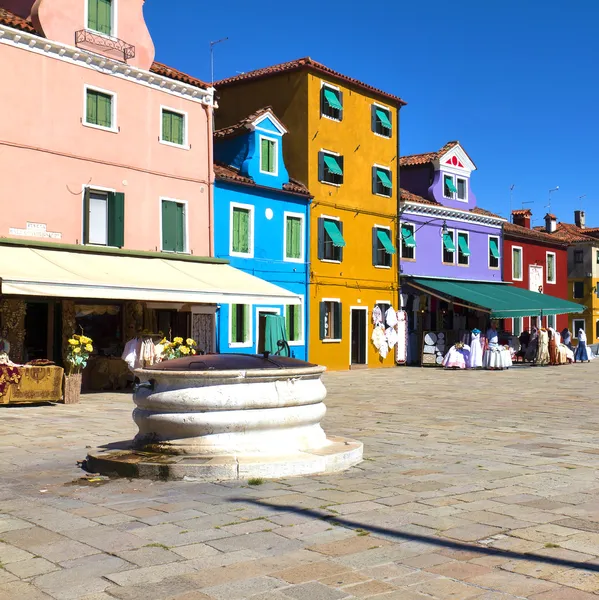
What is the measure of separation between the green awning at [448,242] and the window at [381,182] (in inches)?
152

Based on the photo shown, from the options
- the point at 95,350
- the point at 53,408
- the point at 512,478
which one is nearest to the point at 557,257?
the point at 95,350

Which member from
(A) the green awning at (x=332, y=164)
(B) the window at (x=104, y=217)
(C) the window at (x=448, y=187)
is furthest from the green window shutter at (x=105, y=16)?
(C) the window at (x=448, y=187)

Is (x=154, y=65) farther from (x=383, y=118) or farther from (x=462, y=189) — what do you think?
(x=462, y=189)

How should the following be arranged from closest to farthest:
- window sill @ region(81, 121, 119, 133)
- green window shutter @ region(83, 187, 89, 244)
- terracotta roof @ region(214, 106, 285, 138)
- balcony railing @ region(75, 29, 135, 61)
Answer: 1. green window shutter @ region(83, 187, 89, 244)
2. balcony railing @ region(75, 29, 135, 61)
3. window sill @ region(81, 121, 119, 133)
4. terracotta roof @ region(214, 106, 285, 138)

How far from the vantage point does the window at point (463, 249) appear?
1361 inches

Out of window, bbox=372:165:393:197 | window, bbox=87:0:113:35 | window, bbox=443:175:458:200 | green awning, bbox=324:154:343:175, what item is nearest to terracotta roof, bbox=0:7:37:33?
window, bbox=87:0:113:35

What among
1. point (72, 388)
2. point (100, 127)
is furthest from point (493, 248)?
point (72, 388)

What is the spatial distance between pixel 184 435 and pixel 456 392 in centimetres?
1208

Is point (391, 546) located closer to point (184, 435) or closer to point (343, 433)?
point (184, 435)

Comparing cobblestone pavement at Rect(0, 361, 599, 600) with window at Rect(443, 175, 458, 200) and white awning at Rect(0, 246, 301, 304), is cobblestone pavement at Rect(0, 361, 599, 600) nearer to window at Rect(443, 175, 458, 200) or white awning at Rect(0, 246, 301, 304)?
white awning at Rect(0, 246, 301, 304)

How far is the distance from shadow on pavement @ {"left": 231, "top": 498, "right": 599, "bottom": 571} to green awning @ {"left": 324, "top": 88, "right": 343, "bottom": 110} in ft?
75.2

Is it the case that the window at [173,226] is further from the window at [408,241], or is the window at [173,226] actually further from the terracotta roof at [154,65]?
the window at [408,241]

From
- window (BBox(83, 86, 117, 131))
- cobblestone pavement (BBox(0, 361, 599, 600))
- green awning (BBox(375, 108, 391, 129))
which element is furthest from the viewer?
green awning (BBox(375, 108, 391, 129))

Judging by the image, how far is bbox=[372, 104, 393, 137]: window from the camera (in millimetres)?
30469
